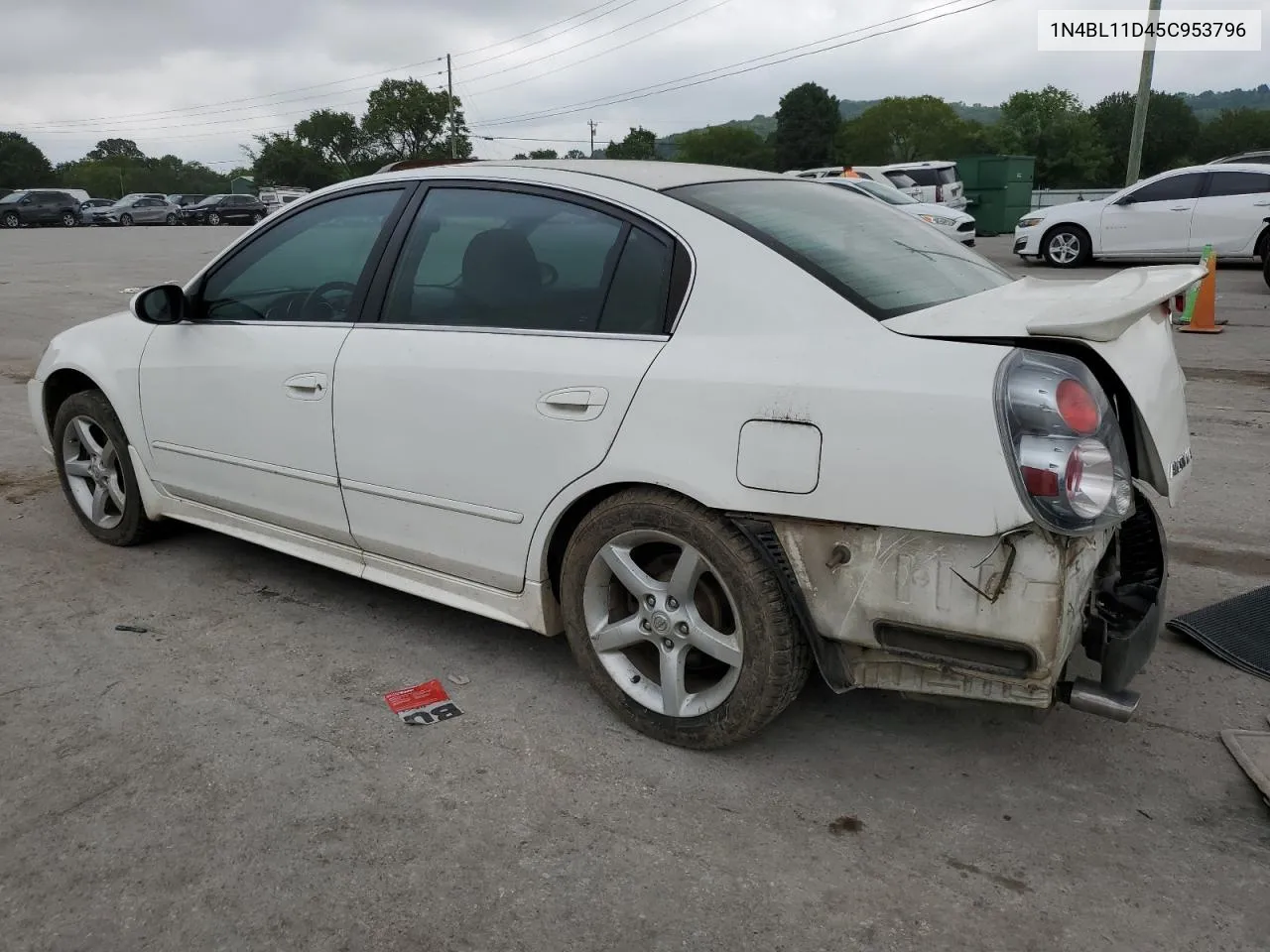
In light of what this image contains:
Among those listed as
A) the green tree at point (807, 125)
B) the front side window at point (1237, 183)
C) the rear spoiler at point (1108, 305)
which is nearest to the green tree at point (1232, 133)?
the green tree at point (807, 125)

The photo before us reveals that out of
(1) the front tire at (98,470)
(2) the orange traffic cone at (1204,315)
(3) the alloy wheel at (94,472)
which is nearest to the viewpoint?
(1) the front tire at (98,470)

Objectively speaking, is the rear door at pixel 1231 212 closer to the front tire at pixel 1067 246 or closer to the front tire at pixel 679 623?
the front tire at pixel 1067 246

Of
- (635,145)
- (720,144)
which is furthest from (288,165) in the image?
(720,144)

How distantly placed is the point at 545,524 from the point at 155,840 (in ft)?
4.18

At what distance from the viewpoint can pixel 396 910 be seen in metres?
2.29

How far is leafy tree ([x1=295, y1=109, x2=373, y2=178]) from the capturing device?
99.3m

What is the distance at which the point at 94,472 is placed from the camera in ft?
14.9

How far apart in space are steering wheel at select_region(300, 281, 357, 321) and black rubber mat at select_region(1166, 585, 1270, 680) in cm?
311

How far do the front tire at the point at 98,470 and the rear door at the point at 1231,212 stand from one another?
15.2 meters

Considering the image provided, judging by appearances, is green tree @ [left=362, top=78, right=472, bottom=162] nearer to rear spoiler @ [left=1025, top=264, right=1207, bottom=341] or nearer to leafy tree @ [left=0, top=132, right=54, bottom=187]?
leafy tree @ [left=0, top=132, right=54, bottom=187]

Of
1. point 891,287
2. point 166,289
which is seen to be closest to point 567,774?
point 891,287

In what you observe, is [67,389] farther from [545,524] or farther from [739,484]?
[739,484]

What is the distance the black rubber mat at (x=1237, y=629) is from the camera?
11.1 ft

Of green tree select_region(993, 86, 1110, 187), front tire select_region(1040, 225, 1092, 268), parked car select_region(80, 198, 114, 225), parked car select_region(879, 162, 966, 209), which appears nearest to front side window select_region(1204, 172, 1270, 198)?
front tire select_region(1040, 225, 1092, 268)
